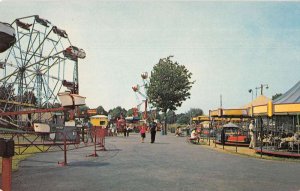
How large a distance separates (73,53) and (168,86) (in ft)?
60.4

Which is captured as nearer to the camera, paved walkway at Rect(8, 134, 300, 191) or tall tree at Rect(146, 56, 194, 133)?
paved walkway at Rect(8, 134, 300, 191)

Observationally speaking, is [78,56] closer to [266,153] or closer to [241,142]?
[241,142]

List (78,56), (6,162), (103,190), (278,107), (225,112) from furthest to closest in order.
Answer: (78,56)
(225,112)
(278,107)
(103,190)
(6,162)

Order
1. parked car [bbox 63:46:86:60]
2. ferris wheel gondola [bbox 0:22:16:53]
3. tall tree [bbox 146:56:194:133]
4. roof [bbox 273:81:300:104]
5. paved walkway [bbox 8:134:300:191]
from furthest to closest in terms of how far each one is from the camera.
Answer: tall tree [bbox 146:56:194:133] < parked car [bbox 63:46:86:60] < roof [bbox 273:81:300:104] < paved walkway [bbox 8:134:300:191] < ferris wheel gondola [bbox 0:22:16:53]

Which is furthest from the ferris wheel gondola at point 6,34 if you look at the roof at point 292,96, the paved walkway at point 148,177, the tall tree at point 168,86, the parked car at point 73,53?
Result: the tall tree at point 168,86

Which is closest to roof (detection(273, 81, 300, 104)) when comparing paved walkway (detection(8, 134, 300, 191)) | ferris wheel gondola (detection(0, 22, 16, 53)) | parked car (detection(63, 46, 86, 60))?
paved walkway (detection(8, 134, 300, 191))

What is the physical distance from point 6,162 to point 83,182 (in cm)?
526

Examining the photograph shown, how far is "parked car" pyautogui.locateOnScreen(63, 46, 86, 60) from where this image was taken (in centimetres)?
4219

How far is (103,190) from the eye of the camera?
7695 mm

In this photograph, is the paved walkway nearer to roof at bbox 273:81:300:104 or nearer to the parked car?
roof at bbox 273:81:300:104

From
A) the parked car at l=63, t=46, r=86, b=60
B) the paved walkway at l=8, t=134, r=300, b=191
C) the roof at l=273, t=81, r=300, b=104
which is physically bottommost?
the paved walkway at l=8, t=134, r=300, b=191

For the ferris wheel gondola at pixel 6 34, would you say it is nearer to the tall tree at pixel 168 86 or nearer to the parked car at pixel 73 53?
the parked car at pixel 73 53

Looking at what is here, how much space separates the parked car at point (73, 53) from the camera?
4219cm

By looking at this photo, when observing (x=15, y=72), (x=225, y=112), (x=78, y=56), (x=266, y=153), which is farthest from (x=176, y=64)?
(x=266, y=153)
